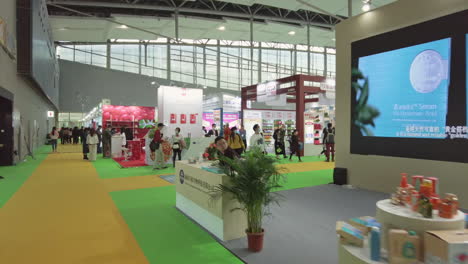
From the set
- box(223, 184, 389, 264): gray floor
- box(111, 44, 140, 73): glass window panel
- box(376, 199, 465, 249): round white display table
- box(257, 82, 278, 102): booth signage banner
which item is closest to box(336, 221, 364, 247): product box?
box(376, 199, 465, 249): round white display table

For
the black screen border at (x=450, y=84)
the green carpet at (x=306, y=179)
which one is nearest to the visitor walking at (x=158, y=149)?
the green carpet at (x=306, y=179)

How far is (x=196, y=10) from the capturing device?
13398mm

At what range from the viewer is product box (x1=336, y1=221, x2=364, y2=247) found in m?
1.70

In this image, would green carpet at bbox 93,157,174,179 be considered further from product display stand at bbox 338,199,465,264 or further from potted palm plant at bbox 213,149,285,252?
product display stand at bbox 338,199,465,264

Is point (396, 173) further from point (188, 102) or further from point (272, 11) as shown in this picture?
point (272, 11)

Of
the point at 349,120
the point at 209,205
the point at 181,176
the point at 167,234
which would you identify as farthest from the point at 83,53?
the point at 209,205

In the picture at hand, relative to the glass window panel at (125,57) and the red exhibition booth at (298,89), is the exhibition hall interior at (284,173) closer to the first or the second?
the red exhibition booth at (298,89)

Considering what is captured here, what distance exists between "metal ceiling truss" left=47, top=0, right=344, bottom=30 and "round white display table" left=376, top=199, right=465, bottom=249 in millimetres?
12888

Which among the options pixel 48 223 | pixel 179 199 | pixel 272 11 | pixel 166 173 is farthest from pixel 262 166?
pixel 272 11

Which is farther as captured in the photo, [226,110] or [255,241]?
[226,110]

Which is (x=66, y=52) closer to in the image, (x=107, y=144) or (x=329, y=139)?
(x=107, y=144)

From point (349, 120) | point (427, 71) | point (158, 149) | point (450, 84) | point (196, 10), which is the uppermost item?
point (196, 10)

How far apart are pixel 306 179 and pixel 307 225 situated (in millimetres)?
3545

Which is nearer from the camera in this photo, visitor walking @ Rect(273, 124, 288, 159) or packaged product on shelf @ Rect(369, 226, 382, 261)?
packaged product on shelf @ Rect(369, 226, 382, 261)
